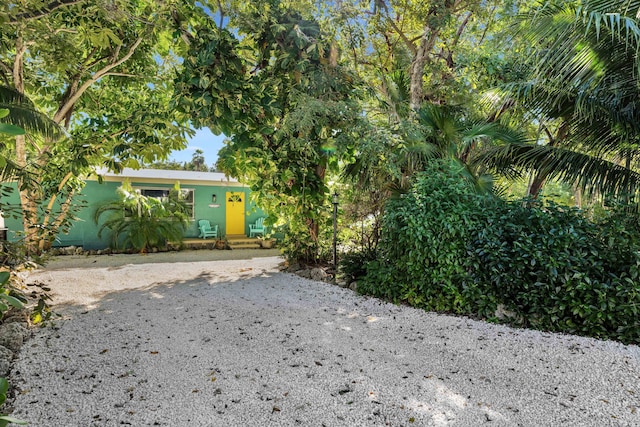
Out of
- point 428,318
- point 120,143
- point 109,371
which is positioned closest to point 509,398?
point 428,318

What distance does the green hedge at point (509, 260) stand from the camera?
3863 mm

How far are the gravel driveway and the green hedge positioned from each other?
0.29m

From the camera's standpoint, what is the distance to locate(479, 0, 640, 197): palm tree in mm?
3822

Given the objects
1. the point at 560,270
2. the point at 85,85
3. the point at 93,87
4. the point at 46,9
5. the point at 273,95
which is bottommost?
the point at 560,270

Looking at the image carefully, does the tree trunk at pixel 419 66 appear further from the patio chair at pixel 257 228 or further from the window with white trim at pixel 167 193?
the patio chair at pixel 257 228

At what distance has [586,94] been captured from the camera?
4164 mm

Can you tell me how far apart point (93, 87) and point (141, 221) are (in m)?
3.83

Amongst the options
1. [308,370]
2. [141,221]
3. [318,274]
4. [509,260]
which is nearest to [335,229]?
[318,274]

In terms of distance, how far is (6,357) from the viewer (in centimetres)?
309

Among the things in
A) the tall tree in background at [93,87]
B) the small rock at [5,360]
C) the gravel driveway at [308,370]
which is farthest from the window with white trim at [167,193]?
the small rock at [5,360]

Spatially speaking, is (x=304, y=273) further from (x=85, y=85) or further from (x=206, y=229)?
(x=206, y=229)

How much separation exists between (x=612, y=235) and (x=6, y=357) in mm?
6008

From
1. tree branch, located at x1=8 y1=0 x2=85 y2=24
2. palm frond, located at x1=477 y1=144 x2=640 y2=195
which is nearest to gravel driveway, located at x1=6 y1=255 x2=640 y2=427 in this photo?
palm frond, located at x1=477 y1=144 x2=640 y2=195

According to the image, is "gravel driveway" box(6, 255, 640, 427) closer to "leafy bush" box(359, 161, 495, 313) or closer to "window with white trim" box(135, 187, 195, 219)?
"leafy bush" box(359, 161, 495, 313)
